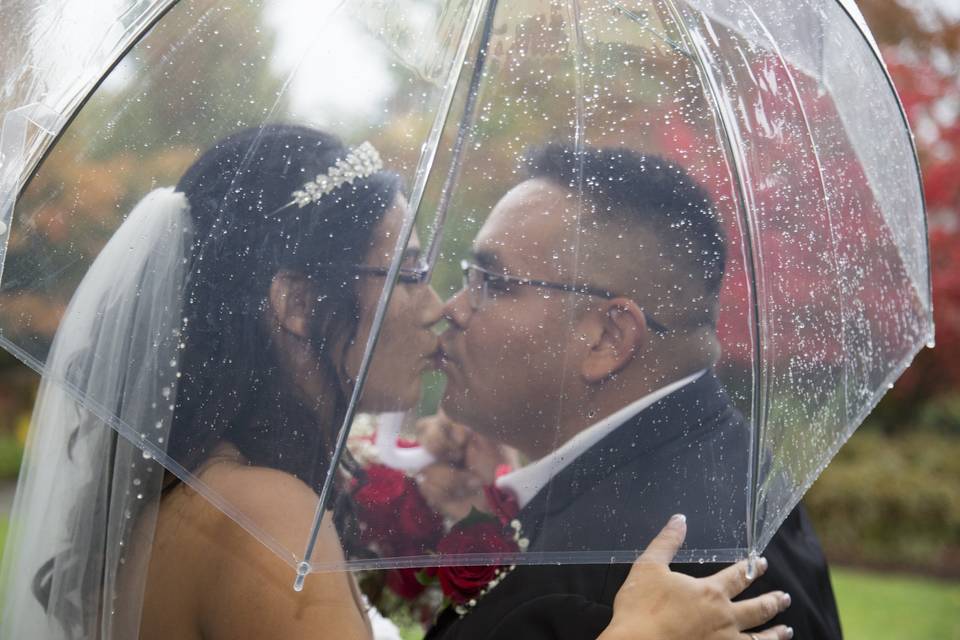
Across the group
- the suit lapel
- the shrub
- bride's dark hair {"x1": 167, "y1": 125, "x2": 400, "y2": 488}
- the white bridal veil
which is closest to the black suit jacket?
the suit lapel

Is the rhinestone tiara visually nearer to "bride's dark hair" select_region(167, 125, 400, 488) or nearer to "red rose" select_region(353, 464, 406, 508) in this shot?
"bride's dark hair" select_region(167, 125, 400, 488)

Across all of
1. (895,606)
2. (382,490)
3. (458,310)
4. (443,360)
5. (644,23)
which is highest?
(644,23)

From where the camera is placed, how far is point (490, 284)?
2.15 m

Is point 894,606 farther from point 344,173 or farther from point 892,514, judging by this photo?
point 344,173

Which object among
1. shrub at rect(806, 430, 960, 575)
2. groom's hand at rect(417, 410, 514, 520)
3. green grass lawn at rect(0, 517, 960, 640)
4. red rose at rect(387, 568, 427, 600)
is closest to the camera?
groom's hand at rect(417, 410, 514, 520)

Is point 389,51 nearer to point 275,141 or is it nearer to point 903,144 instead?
point 275,141

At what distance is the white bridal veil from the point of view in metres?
2.10

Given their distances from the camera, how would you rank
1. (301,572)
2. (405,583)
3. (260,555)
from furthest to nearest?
(405,583) < (260,555) < (301,572)

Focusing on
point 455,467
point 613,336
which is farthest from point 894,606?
point 455,467

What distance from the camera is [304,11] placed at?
2162 millimetres

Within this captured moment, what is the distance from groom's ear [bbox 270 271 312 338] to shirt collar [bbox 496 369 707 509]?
53 centimetres

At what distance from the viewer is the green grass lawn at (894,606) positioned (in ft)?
24.6

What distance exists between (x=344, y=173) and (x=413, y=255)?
221mm

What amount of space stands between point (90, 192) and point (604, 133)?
1089 mm
